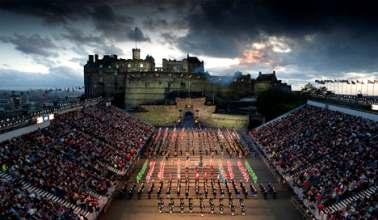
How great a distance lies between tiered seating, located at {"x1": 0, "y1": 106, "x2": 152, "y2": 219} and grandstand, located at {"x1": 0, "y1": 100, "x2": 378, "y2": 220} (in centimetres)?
11

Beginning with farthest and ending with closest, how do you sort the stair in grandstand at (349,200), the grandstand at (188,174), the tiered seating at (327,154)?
the tiered seating at (327,154) → the grandstand at (188,174) → the stair in grandstand at (349,200)

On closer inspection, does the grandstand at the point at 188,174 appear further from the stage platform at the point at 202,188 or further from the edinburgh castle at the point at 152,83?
the edinburgh castle at the point at 152,83

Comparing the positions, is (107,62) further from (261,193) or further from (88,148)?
(261,193)

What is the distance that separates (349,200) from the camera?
28.2 m

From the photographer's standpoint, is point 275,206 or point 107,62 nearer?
point 275,206

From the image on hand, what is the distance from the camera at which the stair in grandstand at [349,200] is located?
2760 cm

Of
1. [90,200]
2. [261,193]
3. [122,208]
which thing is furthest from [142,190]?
[261,193]

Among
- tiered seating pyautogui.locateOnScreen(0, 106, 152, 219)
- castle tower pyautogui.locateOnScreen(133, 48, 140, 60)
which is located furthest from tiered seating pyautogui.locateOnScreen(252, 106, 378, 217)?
castle tower pyautogui.locateOnScreen(133, 48, 140, 60)

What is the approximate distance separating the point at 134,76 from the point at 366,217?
88868 millimetres

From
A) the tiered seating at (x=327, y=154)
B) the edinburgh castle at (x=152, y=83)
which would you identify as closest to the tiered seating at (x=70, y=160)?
the tiered seating at (x=327, y=154)

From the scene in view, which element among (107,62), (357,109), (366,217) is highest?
(107,62)

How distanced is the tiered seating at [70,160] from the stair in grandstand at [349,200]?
18561 millimetres

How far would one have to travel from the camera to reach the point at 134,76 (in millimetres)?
107188

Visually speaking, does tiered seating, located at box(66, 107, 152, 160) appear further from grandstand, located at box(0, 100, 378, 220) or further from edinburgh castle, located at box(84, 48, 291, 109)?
edinburgh castle, located at box(84, 48, 291, 109)
